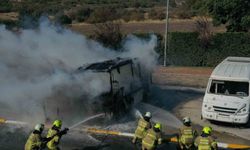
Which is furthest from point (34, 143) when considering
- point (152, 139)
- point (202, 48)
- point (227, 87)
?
point (202, 48)

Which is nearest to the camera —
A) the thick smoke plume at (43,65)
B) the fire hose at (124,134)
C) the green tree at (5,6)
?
the fire hose at (124,134)

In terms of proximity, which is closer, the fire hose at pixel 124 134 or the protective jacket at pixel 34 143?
the protective jacket at pixel 34 143

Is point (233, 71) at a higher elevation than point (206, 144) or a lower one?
higher

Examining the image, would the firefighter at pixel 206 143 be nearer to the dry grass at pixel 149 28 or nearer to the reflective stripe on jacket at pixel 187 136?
the reflective stripe on jacket at pixel 187 136

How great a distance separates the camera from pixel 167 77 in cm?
2631

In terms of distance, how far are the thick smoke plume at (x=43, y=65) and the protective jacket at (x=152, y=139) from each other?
427 centimetres

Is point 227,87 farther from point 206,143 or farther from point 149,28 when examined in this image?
point 149,28

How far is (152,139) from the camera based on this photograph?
11.4m

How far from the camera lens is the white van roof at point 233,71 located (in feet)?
55.5

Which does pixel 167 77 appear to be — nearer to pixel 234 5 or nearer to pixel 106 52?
pixel 106 52

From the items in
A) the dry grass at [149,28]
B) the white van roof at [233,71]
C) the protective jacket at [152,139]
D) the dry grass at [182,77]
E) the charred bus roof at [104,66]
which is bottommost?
the dry grass at [149,28]

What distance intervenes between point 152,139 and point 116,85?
500 cm

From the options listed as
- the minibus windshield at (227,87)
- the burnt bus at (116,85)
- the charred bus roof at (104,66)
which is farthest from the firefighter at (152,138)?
the minibus windshield at (227,87)

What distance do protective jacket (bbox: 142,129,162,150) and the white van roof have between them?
6.42 metres
